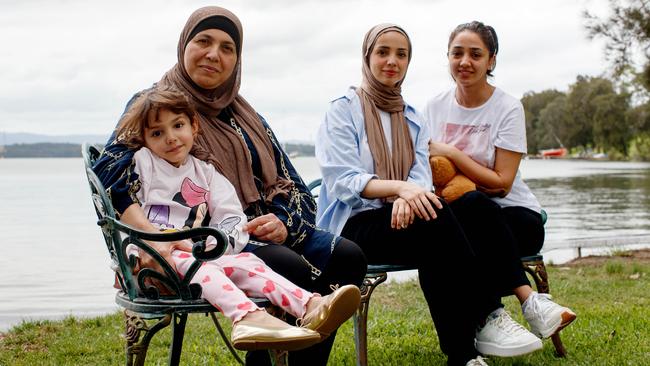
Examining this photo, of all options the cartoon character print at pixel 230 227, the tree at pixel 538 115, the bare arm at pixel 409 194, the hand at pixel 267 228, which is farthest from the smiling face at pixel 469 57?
the tree at pixel 538 115

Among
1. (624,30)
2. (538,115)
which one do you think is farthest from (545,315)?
(538,115)

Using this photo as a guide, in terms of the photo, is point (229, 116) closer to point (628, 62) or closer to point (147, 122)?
point (147, 122)

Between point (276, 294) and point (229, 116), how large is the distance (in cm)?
99

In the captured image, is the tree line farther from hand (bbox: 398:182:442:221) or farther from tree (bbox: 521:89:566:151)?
hand (bbox: 398:182:442:221)

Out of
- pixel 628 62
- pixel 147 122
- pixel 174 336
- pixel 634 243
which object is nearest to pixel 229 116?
pixel 147 122

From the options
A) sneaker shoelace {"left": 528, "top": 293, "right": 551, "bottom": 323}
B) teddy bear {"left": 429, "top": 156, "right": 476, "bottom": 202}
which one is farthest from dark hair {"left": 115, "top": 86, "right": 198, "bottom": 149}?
sneaker shoelace {"left": 528, "top": 293, "right": 551, "bottom": 323}

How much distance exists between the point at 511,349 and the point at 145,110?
1.99m

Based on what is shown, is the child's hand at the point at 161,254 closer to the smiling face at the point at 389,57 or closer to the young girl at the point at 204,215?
the young girl at the point at 204,215

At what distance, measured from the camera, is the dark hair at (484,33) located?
4016 mm

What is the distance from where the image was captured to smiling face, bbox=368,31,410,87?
374cm

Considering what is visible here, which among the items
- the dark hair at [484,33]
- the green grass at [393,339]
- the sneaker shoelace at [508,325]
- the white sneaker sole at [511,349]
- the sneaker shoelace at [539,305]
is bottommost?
the green grass at [393,339]

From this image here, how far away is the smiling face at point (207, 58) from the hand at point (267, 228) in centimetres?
64

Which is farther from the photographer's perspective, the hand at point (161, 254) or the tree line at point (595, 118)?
the tree line at point (595, 118)

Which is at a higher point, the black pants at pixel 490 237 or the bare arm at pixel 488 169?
the bare arm at pixel 488 169
